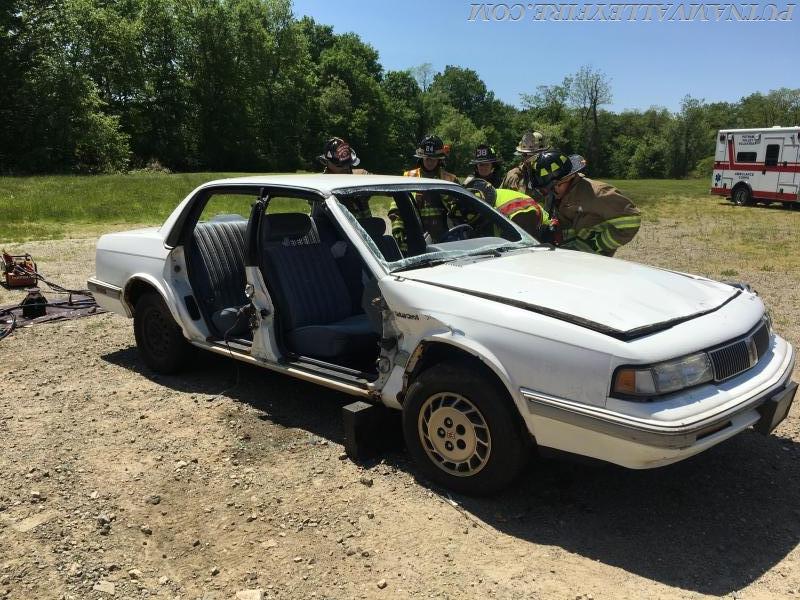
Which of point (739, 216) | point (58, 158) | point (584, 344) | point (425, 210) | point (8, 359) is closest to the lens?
point (584, 344)

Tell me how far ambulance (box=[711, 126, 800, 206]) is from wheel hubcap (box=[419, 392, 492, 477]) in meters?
21.9

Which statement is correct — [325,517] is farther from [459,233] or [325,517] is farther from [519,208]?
[519,208]

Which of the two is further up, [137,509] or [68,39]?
[68,39]

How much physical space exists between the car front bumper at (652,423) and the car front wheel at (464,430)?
147 millimetres

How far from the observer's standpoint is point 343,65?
222 feet

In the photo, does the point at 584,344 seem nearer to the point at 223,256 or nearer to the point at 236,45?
the point at 223,256

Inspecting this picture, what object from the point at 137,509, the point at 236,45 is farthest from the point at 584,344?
the point at 236,45

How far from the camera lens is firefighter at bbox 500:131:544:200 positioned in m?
6.90

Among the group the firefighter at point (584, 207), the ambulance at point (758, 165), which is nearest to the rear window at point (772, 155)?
the ambulance at point (758, 165)

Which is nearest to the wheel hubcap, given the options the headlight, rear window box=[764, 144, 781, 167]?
the headlight

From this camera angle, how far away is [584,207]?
5.50 m

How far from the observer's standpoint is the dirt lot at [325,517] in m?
2.73

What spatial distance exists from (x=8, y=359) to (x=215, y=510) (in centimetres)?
353

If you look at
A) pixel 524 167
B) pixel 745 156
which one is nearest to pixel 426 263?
pixel 524 167
